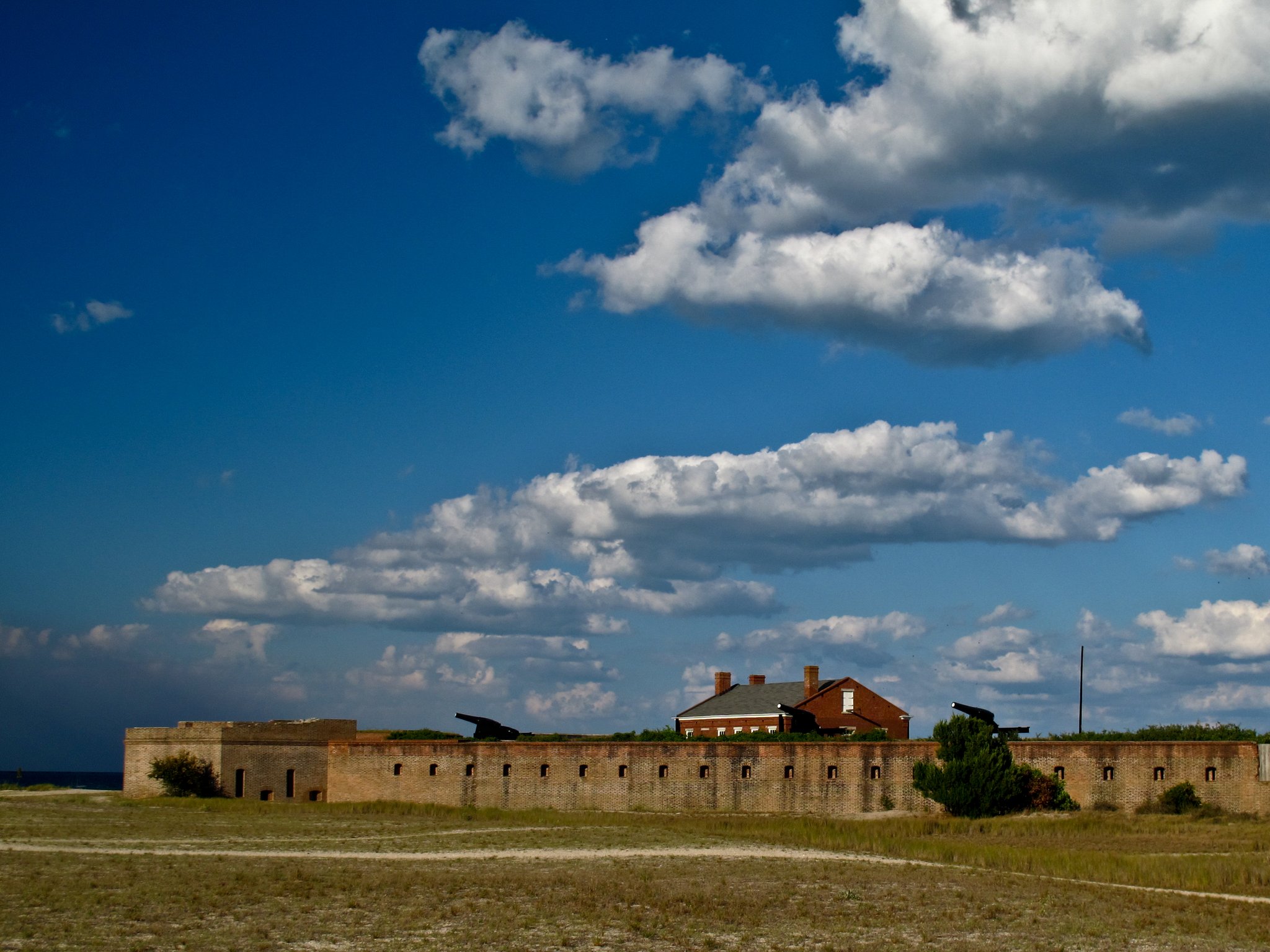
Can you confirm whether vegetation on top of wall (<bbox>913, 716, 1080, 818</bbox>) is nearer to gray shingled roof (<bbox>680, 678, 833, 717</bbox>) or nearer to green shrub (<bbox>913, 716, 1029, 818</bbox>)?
green shrub (<bbox>913, 716, 1029, 818</bbox>)

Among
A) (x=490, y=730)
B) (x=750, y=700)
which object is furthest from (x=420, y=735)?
(x=750, y=700)

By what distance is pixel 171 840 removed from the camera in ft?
99.8

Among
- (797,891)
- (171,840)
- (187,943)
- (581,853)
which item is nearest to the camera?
(187,943)

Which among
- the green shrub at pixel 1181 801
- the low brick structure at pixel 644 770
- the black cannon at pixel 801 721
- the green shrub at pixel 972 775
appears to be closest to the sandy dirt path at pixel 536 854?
the green shrub at pixel 972 775

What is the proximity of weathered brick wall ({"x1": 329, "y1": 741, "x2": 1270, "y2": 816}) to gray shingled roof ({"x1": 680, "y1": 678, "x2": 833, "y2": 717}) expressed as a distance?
19070 millimetres

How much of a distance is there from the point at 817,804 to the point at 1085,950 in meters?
31.1

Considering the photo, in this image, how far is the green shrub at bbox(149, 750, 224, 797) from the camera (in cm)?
5144

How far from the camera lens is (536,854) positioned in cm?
2752

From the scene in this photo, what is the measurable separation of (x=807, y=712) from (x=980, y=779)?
929 inches

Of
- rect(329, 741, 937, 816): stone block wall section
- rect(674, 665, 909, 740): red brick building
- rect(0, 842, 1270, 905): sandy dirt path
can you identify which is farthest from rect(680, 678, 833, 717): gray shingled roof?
rect(0, 842, 1270, 905): sandy dirt path

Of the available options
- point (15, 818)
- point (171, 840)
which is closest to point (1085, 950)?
point (171, 840)

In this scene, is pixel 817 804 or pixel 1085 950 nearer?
pixel 1085 950

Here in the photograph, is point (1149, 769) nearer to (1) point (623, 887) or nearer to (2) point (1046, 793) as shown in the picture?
(2) point (1046, 793)

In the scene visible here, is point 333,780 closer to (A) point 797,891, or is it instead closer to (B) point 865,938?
(A) point 797,891
